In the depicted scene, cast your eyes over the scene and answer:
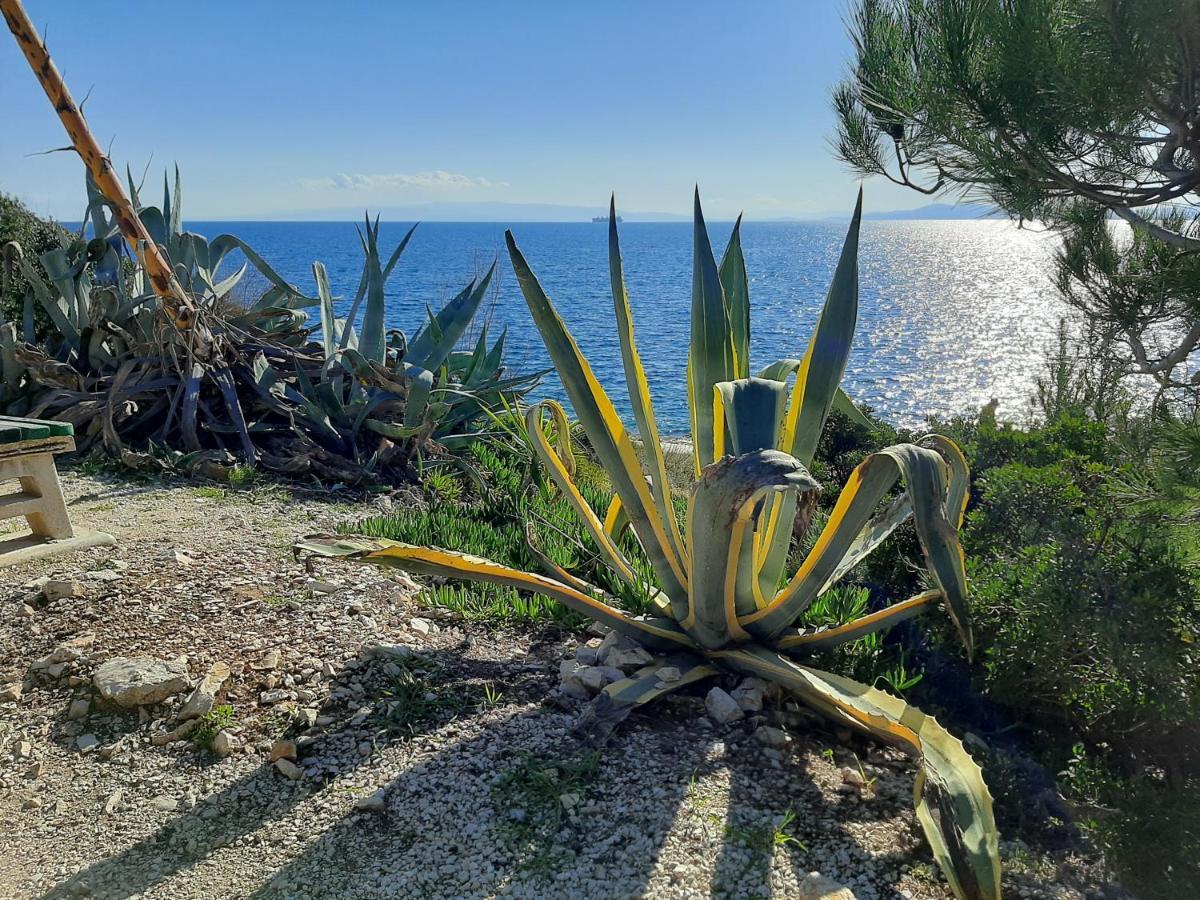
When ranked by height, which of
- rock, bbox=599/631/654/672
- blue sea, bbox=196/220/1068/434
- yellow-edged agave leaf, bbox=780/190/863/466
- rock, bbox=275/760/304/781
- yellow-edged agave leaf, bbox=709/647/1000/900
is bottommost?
blue sea, bbox=196/220/1068/434

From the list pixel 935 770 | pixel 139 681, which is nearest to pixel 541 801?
pixel 935 770

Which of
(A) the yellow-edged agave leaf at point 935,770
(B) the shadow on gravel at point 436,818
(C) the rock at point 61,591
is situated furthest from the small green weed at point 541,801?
(C) the rock at point 61,591

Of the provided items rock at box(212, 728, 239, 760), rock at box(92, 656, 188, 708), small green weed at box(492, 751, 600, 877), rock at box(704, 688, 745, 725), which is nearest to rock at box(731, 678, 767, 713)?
rock at box(704, 688, 745, 725)

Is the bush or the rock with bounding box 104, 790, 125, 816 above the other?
the bush

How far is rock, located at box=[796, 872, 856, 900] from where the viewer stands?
1604 millimetres

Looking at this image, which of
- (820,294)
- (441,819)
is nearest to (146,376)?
(441,819)

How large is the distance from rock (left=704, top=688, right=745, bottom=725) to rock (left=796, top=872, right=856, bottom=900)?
57 cm

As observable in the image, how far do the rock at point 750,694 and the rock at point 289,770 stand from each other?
110 cm

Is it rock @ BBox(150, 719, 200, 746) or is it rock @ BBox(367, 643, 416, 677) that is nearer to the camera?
rock @ BBox(150, 719, 200, 746)

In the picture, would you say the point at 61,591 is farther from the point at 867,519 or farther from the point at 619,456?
the point at 867,519

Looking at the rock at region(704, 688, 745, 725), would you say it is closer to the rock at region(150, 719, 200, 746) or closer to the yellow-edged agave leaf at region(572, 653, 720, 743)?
the yellow-edged agave leaf at region(572, 653, 720, 743)

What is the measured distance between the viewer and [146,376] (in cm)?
493

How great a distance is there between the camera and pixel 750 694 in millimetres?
2285

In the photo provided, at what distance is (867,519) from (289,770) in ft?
5.03
